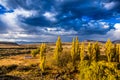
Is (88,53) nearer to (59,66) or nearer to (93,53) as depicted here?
(93,53)

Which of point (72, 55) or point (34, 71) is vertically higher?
point (72, 55)

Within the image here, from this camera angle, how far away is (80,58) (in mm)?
147750

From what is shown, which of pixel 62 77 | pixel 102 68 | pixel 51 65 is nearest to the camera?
pixel 102 68

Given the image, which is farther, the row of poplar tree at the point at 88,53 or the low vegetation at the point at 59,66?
the row of poplar tree at the point at 88,53

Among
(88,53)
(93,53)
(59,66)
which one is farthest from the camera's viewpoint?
(88,53)

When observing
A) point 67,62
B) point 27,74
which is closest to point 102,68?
point 27,74

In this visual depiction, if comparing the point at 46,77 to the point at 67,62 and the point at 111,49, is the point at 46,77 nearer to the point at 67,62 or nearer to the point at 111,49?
the point at 67,62

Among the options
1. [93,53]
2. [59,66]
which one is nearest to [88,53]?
[93,53]

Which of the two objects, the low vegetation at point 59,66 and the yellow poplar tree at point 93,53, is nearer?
the low vegetation at point 59,66

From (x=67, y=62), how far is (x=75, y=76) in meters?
19.5

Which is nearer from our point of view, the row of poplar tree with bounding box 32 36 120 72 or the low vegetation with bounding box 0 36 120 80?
the low vegetation with bounding box 0 36 120 80

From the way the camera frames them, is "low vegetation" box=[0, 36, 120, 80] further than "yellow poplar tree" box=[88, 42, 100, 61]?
No

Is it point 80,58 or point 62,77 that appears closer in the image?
point 62,77

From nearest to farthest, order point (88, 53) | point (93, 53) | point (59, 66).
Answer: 1. point (59, 66)
2. point (93, 53)
3. point (88, 53)
